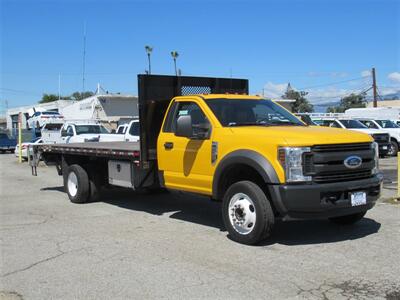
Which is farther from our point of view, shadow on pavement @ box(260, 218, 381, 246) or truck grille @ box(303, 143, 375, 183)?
shadow on pavement @ box(260, 218, 381, 246)

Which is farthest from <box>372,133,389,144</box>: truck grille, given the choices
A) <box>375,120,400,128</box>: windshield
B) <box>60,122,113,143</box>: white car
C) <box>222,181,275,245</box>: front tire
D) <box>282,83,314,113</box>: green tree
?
<box>282,83,314,113</box>: green tree

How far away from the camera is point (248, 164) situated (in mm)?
7141

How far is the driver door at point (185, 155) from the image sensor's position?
8.00m

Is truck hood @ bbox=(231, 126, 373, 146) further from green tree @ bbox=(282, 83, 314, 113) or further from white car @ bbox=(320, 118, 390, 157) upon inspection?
green tree @ bbox=(282, 83, 314, 113)

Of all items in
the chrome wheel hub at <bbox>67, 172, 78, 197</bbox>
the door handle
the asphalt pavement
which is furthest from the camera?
the chrome wheel hub at <bbox>67, 172, 78, 197</bbox>

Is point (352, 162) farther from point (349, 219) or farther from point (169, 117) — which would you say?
point (169, 117)

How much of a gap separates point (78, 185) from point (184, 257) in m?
5.16

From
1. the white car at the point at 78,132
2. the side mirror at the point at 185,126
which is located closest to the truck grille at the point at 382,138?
the white car at the point at 78,132

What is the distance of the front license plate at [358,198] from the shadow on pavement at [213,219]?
62 centimetres

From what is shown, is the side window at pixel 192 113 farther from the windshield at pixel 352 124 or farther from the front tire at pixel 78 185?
the windshield at pixel 352 124

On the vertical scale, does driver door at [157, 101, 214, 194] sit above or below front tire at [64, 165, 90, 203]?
above

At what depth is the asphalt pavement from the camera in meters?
5.39

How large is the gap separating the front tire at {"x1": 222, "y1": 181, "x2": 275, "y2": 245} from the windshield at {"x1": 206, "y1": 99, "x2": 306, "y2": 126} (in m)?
1.17

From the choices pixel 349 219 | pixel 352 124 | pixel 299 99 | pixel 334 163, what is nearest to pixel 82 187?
pixel 349 219
